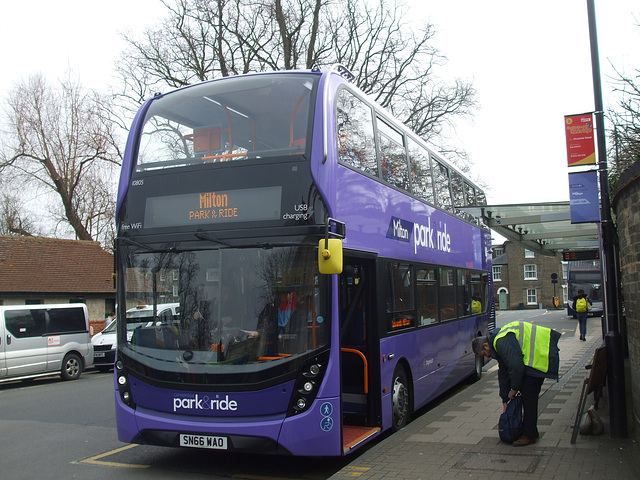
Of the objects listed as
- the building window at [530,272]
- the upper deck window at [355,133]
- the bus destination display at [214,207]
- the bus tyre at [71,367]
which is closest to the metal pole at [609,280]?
the upper deck window at [355,133]

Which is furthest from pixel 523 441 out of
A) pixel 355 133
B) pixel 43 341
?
pixel 43 341

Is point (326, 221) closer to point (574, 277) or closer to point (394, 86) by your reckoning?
point (394, 86)

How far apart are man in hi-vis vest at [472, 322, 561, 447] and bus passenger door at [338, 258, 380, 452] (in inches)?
55.8

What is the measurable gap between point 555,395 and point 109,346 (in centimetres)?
1384

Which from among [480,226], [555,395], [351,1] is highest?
[351,1]

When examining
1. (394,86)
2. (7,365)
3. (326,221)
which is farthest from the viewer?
(394,86)

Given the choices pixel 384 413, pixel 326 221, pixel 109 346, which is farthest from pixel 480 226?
pixel 109 346

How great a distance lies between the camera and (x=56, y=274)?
3069cm

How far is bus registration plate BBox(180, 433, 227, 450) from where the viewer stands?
6.41m

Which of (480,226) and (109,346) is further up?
(480,226)

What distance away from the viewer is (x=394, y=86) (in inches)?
1252

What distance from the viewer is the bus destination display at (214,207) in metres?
6.83

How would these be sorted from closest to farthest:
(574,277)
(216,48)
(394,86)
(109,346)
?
(109,346)
(216,48)
(394,86)
(574,277)

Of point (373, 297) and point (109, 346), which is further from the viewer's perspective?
point (109, 346)
